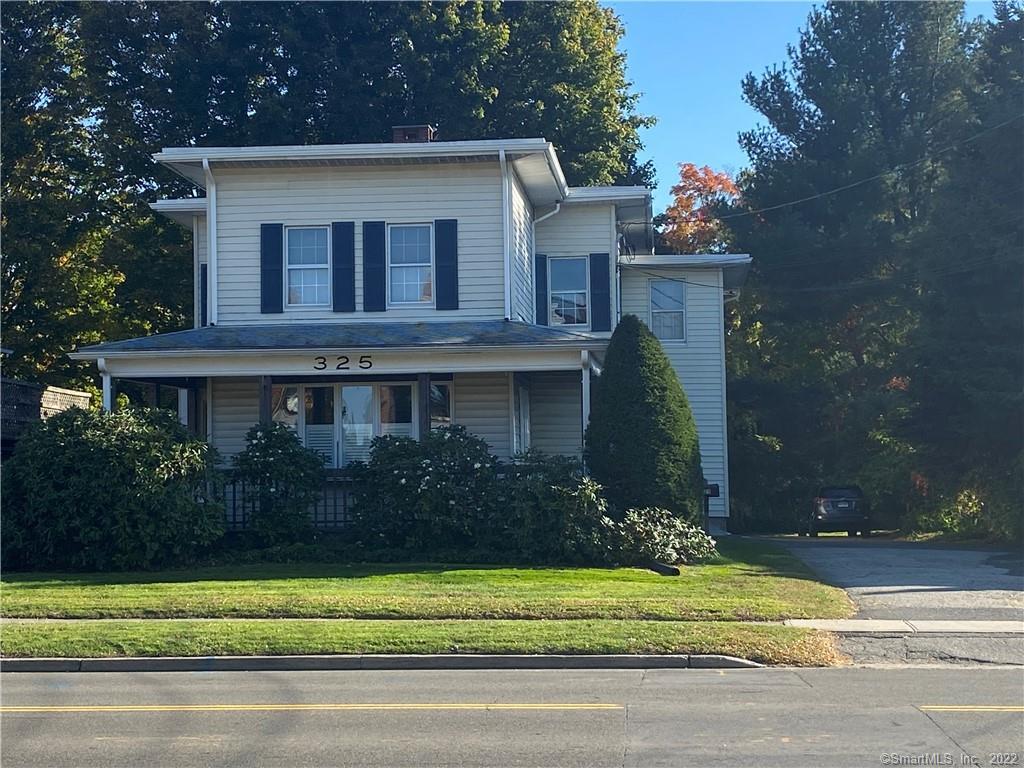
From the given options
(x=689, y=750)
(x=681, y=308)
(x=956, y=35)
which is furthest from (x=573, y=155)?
(x=689, y=750)

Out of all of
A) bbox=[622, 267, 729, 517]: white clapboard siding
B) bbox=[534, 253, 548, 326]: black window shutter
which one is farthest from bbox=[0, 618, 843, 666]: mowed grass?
bbox=[622, 267, 729, 517]: white clapboard siding

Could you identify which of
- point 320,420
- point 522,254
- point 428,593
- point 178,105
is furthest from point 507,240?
point 178,105

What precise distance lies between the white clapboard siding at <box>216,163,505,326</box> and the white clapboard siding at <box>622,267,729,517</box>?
6.65m

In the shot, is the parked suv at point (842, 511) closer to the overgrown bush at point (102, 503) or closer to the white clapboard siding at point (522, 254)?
the white clapboard siding at point (522, 254)

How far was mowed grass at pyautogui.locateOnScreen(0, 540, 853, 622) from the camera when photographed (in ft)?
48.9

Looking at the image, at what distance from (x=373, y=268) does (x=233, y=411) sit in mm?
4046

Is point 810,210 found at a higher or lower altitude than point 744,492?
higher

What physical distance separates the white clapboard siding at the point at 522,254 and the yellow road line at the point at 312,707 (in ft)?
46.7

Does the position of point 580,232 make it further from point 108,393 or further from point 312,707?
point 312,707

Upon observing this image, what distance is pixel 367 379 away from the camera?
23797 mm

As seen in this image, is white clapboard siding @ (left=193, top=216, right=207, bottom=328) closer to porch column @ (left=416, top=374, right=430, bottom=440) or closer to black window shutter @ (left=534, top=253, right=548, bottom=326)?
porch column @ (left=416, top=374, right=430, bottom=440)

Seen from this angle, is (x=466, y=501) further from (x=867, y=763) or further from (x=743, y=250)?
(x=743, y=250)

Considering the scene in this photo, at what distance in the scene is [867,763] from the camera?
25.4 feet

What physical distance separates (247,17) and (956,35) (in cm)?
2434
